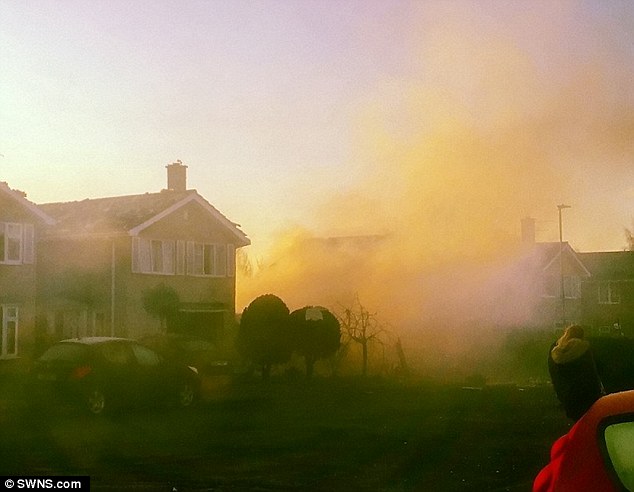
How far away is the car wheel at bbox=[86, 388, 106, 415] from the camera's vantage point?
16.6m

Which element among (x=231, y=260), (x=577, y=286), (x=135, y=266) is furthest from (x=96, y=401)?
(x=577, y=286)

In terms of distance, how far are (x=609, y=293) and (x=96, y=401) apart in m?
53.0

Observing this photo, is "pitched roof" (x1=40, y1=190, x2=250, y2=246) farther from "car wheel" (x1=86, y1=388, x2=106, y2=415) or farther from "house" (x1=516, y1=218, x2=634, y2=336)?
"house" (x1=516, y1=218, x2=634, y2=336)

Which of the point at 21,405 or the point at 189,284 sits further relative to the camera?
the point at 189,284

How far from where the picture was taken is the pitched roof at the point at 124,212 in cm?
3253

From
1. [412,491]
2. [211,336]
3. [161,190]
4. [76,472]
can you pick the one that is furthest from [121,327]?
[412,491]

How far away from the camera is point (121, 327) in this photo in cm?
3172

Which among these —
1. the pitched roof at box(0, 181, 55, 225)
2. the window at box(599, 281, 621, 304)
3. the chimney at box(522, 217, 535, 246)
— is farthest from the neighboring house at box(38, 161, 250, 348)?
the window at box(599, 281, 621, 304)

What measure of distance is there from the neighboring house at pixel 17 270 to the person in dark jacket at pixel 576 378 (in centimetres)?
2450

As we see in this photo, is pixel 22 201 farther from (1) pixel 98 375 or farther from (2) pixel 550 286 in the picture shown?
(2) pixel 550 286

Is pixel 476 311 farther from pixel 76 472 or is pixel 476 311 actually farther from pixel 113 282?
pixel 76 472

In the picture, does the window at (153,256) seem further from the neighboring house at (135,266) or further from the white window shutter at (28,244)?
the white window shutter at (28,244)

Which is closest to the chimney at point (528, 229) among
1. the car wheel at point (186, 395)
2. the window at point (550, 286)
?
the window at point (550, 286)

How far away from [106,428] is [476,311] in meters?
28.8
